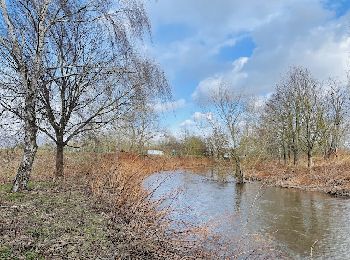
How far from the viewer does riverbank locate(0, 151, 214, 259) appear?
18.6ft

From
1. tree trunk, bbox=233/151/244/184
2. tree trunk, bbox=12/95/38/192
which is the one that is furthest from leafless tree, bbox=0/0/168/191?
tree trunk, bbox=233/151/244/184

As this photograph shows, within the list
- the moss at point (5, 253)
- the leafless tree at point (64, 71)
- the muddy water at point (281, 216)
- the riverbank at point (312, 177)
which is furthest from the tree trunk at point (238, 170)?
the moss at point (5, 253)

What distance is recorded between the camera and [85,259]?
5.36 metres

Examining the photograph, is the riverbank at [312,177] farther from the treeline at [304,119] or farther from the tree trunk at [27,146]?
the tree trunk at [27,146]

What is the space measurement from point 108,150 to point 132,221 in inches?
420

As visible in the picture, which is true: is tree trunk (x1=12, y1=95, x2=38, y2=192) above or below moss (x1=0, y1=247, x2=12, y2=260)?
above

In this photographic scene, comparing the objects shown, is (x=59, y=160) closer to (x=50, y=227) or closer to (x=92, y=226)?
(x=92, y=226)

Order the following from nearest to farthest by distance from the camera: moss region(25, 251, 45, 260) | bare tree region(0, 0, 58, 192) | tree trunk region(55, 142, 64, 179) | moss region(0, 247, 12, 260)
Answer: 1. moss region(0, 247, 12, 260)
2. moss region(25, 251, 45, 260)
3. bare tree region(0, 0, 58, 192)
4. tree trunk region(55, 142, 64, 179)

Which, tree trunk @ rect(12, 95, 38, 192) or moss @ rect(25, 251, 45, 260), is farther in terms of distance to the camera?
tree trunk @ rect(12, 95, 38, 192)

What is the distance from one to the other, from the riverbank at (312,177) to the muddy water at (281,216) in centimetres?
146

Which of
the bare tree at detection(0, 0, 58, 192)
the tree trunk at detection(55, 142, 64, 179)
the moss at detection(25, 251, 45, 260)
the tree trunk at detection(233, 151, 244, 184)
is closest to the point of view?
the moss at detection(25, 251, 45, 260)

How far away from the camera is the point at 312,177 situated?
24.0 meters

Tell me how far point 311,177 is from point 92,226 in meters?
19.8

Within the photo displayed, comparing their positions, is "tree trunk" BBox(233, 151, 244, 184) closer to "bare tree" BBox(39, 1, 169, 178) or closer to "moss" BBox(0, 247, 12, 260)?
"bare tree" BBox(39, 1, 169, 178)
